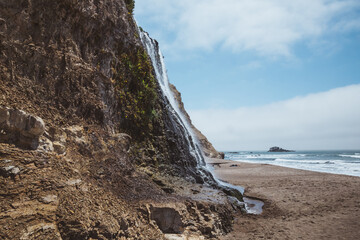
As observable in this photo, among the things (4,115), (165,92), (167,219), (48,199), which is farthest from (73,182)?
(165,92)

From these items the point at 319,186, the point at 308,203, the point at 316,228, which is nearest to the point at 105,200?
the point at 316,228

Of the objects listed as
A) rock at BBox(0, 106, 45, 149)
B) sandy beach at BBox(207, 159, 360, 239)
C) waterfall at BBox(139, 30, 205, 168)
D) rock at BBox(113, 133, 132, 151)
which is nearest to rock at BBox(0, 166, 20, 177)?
rock at BBox(0, 106, 45, 149)

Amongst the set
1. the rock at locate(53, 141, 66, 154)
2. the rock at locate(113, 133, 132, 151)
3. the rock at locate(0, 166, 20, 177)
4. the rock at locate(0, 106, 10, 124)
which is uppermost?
the rock at locate(0, 106, 10, 124)

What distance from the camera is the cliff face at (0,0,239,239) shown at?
4.19 m

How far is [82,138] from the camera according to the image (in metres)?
6.56

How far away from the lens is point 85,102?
7453 millimetres

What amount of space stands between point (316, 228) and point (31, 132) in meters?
10.9

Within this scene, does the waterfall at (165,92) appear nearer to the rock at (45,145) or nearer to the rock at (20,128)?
the rock at (45,145)

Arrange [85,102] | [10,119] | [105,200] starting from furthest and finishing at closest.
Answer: [85,102], [105,200], [10,119]

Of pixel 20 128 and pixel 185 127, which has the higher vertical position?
pixel 185 127

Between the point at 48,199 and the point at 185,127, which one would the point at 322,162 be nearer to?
the point at 185,127

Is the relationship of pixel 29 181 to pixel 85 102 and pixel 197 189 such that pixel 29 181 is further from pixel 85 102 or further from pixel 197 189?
pixel 197 189

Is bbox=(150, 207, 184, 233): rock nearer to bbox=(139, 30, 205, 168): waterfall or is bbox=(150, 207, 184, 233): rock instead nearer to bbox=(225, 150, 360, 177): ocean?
bbox=(139, 30, 205, 168): waterfall

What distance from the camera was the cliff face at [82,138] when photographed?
4188 mm
